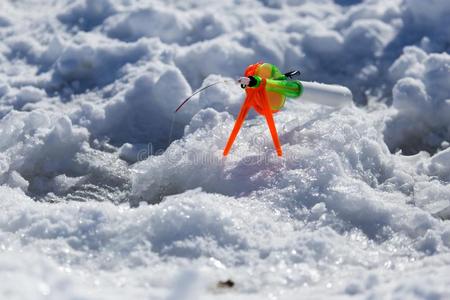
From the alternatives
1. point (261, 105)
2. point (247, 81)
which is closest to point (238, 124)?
point (261, 105)

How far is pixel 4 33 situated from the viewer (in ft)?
15.3

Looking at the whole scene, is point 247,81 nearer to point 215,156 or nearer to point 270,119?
point 270,119

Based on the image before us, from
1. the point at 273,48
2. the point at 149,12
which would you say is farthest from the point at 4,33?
the point at 273,48

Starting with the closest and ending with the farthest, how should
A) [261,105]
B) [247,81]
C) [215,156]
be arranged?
[247,81]
[261,105]
[215,156]

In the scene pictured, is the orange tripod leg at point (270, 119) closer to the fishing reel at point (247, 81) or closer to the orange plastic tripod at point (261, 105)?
the orange plastic tripod at point (261, 105)

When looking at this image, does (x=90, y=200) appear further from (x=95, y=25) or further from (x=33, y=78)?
(x=95, y=25)

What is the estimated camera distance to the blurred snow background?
2363 millimetres

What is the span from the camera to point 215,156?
124 inches

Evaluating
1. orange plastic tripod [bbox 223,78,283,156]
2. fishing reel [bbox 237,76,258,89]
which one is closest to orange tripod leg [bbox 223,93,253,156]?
orange plastic tripod [bbox 223,78,283,156]

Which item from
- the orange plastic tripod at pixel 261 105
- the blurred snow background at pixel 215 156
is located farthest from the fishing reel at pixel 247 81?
the blurred snow background at pixel 215 156

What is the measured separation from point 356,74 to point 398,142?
2.77ft

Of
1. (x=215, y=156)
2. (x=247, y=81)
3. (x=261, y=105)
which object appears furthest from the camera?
(x=215, y=156)

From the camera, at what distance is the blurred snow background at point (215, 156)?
7.75 feet

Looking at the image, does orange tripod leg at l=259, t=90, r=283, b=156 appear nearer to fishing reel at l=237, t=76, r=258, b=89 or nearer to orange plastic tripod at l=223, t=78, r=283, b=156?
orange plastic tripod at l=223, t=78, r=283, b=156
